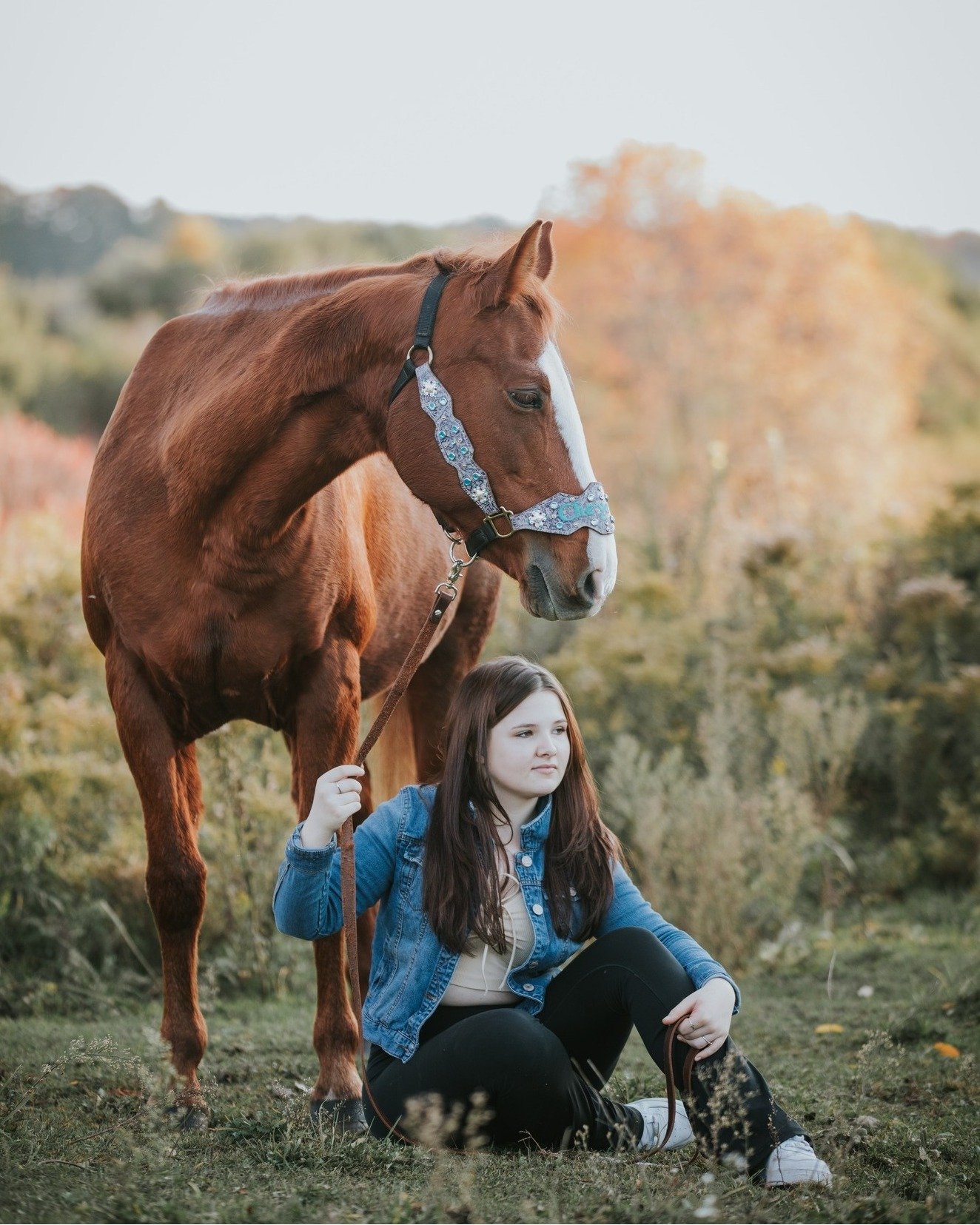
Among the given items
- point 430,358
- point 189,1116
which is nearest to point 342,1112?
point 189,1116

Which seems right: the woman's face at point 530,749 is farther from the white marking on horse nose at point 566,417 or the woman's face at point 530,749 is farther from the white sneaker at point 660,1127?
the white sneaker at point 660,1127

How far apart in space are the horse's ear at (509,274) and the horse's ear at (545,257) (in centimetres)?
13

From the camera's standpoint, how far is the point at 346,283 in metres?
3.17

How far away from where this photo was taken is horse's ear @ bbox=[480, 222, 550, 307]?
2.75 metres

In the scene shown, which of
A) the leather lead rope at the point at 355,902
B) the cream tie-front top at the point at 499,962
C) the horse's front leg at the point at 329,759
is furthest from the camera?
the horse's front leg at the point at 329,759

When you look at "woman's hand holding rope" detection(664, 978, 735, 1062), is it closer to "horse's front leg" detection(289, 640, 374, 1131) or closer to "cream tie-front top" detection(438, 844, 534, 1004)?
"cream tie-front top" detection(438, 844, 534, 1004)

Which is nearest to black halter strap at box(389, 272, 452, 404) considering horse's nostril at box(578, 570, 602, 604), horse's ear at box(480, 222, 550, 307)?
horse's ear at box(480, 222, 550, 307)

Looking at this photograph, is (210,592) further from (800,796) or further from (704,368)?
(704,368)

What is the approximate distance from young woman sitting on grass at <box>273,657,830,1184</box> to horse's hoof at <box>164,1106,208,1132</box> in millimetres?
425

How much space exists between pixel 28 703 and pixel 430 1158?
5.23 metres

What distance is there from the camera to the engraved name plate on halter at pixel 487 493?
2688mm

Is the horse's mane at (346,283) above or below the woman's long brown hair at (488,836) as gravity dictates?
above

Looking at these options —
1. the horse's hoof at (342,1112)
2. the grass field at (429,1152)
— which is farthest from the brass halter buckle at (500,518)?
the horse's hoof at (342,1112)

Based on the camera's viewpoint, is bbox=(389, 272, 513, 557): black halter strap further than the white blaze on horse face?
Yes
